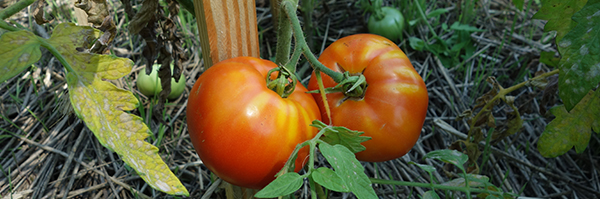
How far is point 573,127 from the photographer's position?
1105 millimetres

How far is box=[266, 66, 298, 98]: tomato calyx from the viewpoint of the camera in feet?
2.65

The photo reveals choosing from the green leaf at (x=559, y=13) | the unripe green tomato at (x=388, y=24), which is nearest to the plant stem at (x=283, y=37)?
the green leaf at (x=559, y=13)

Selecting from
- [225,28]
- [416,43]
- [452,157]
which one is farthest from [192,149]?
[416,43]

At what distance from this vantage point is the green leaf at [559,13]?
0.95 metres

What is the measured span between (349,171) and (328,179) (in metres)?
0.04

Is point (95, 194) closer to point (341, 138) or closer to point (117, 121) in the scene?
point (117, 121)

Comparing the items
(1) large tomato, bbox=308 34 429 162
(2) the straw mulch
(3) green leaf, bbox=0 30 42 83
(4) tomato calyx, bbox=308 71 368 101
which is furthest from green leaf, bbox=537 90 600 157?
(3) green leaf, bbox=0 30 42 83

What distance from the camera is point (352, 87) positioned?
0.86 metres

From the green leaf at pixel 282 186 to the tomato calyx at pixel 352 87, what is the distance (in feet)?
0.83

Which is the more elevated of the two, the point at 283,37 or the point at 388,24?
the point at 283,37

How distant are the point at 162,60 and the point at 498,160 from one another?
48.1 inches

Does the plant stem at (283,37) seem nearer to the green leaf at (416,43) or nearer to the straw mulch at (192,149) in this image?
the straw mulch at (192,149)

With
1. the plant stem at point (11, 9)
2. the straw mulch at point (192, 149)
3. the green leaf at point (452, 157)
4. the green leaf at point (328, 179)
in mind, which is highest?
the plant stem at point (11, 9)

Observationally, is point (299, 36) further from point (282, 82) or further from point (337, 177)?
point (337, 177)
